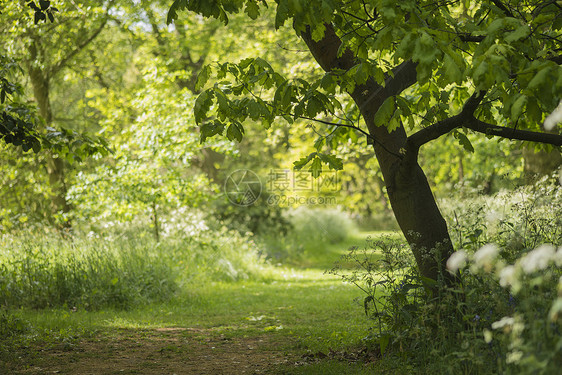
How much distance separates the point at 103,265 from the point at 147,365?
4.03 metres

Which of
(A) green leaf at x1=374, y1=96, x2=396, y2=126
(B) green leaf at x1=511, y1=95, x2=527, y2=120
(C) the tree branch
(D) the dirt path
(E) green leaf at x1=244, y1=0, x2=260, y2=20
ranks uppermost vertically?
(C) the tree branch

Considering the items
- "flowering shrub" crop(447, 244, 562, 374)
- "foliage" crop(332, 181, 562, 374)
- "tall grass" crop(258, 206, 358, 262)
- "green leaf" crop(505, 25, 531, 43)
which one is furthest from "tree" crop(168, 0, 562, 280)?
"tall grass" crop(258, 206, 358, 262)

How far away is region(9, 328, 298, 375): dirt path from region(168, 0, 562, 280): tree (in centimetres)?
193

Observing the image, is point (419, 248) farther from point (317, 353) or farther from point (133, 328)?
point (133, 328)

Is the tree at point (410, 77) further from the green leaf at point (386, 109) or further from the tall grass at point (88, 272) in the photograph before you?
the tall grass at point (88, 272)

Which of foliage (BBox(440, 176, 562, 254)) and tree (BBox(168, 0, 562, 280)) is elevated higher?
tree (BBox(168, 0, 562, 280))

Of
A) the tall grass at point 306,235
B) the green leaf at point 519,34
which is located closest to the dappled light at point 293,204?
the green leaf at point 519,34

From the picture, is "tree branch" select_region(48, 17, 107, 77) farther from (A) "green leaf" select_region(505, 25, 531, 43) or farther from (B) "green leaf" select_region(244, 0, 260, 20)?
(A) "green leaf" select_region(505, 25, 531, 43)

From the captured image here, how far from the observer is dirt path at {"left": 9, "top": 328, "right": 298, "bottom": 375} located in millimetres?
4738

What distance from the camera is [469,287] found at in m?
3.97

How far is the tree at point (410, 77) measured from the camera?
296 cm

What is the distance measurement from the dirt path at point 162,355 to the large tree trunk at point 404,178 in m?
1.63

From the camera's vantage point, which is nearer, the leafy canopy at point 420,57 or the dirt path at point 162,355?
the leafy canopy at point 420,57

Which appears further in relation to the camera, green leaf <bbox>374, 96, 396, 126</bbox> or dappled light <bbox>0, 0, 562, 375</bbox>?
green leaf <bbox>374, 96, 396, 126</bbox>
